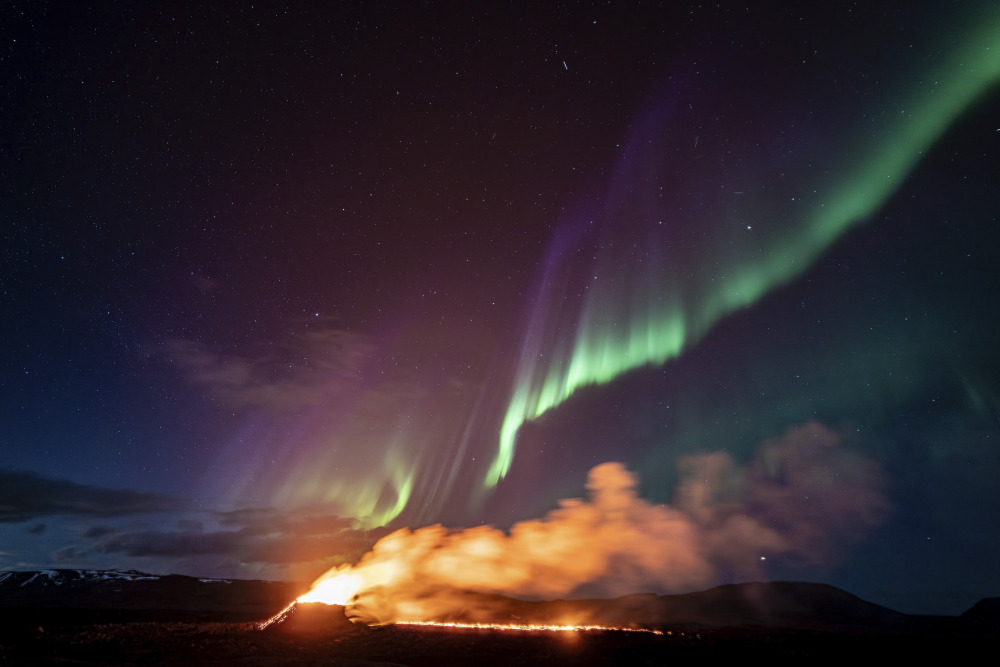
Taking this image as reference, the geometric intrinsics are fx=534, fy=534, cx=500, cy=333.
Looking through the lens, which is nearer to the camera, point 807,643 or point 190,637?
point 190,637

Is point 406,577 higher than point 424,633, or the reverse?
point 406,577

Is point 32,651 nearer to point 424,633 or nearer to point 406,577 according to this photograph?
point 406,577

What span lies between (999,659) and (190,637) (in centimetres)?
12383

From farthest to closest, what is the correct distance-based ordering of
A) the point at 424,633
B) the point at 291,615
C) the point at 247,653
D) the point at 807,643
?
the point at 807,643 → the point at 424,633 → the point at 291,615 → the point at 247,653

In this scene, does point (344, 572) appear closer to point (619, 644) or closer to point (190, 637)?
point (190, 637)

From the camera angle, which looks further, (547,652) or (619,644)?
(619,644)

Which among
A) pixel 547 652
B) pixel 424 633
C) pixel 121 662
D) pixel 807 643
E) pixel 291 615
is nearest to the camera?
pixel 121 662

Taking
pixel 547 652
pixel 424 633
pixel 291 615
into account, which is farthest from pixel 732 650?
pixel 291 615

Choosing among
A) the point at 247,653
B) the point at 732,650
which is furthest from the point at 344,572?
the point at 732,650

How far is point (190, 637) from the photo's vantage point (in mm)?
58562

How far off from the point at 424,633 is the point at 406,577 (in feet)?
41.5

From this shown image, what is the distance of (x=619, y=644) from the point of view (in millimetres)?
66812

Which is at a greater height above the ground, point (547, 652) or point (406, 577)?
point (406, 577)

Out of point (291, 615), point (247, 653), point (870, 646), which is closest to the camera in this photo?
point (247, 653)
